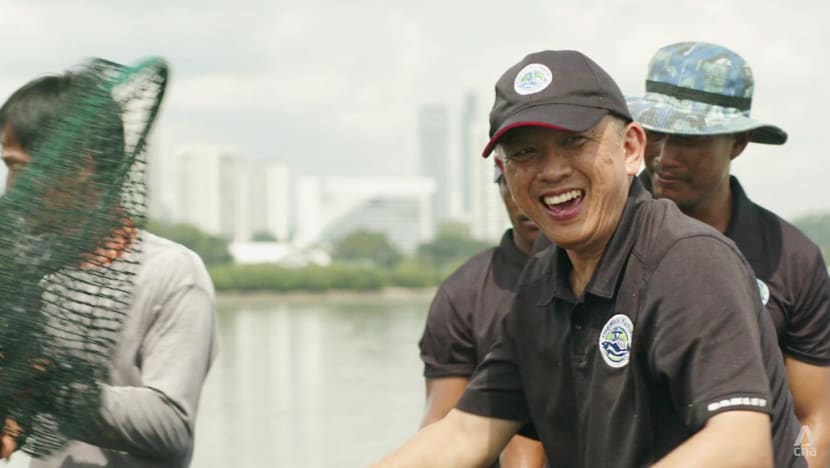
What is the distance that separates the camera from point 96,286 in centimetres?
286

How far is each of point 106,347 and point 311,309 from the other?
92.1m

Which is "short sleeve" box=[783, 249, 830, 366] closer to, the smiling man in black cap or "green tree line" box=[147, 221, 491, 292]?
the smiling man in black cap

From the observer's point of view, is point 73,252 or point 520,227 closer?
point 73,252

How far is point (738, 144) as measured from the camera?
14.3 ft

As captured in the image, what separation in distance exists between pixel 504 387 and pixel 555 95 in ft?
2.48

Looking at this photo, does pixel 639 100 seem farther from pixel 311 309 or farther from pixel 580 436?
pixel 311 309

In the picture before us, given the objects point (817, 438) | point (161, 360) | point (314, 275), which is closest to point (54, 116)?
point (161, 360)

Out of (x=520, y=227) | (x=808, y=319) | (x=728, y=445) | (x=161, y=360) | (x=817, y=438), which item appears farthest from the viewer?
(x=520, y=227)

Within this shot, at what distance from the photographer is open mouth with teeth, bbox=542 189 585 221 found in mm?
2928

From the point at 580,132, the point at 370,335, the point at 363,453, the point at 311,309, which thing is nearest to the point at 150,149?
the point at 580,132

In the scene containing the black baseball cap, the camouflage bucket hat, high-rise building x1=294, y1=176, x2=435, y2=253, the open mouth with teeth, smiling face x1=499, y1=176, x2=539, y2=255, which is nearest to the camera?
the black baseball cap

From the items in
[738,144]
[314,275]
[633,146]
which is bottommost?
[314,275]

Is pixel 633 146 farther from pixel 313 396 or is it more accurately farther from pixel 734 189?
pixel 313 396

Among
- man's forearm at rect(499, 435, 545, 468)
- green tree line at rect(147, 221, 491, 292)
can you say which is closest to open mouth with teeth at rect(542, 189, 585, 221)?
man's forearm at rect(499, 435, 545, 468)
